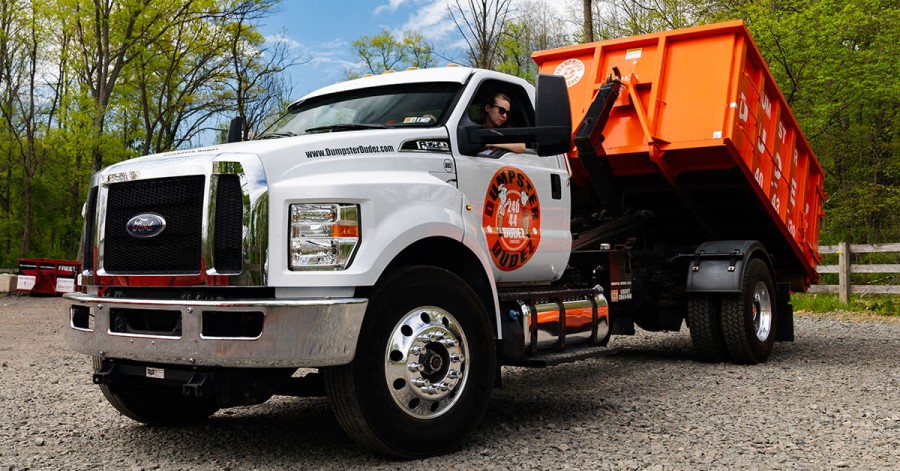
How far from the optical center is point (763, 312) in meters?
9.20

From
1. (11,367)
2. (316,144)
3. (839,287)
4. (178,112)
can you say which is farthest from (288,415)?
(178,112)

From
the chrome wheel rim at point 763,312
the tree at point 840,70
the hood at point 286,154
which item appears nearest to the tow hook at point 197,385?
the hood at point 286,154

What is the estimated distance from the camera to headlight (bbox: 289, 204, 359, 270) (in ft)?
13.8

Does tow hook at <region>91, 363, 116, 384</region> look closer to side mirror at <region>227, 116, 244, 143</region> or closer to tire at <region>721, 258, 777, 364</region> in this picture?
side mirror at <region>227, 116, 244, 143</region>

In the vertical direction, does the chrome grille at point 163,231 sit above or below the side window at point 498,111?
below

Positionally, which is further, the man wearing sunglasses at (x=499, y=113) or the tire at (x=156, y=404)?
the man wearing sunglasses at (x=499, y=113)

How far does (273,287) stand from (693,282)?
5736 mm

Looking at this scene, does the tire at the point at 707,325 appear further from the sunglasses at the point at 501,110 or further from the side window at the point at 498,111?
the sunglasses at the point at 501,110

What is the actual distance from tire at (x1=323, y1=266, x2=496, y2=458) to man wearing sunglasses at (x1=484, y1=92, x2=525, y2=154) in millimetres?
1334


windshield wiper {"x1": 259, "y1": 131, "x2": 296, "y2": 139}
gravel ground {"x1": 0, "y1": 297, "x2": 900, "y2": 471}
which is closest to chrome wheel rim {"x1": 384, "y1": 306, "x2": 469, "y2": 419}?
gravel ground {"x1": 0, "y1": 297, "x2": 900, "y2": 471}

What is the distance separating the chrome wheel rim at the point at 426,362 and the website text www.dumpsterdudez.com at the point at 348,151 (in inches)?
38.3

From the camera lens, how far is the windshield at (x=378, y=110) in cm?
534

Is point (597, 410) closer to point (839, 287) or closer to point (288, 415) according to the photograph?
point (288, 415)

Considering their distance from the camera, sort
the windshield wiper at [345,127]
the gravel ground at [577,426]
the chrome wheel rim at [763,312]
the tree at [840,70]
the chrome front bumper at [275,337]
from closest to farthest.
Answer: the chrome front bumper at [275,337], the gravel ground at [577,426], the windshield wiper at [345,127], the chrome wheel rim at [763,312], the tree at [840,70]
